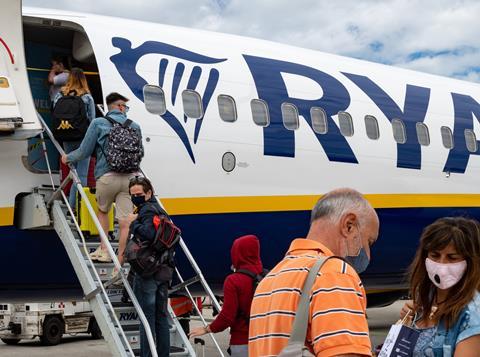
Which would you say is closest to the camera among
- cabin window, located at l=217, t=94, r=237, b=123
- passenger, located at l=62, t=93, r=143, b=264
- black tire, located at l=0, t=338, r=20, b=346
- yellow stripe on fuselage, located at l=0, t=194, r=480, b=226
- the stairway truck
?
passenger, located at l=62, t=93, r=143, b=264

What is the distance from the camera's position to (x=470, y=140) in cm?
1227

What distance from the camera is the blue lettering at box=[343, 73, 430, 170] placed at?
1098 centimetres

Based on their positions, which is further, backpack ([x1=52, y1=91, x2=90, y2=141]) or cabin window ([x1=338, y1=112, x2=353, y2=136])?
cabin window ([x1=338, y1=112, x2=353, y2=136])

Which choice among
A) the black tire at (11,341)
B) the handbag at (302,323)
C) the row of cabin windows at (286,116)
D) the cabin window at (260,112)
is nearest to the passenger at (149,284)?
the row of cabin windows at (286,116)

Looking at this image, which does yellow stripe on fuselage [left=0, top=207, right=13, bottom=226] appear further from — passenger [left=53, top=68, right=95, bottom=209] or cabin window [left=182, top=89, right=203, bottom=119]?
cabin window [left=182, top=89, right=203, bottom=119]

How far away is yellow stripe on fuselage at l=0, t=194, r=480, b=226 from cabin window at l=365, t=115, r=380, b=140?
876 millimetres

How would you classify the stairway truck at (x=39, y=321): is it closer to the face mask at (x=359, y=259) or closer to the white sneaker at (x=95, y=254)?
the white sneaker at (x=95, y=254)

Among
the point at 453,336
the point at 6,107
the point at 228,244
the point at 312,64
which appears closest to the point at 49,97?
the point at 6,107

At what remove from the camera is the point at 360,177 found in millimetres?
10289

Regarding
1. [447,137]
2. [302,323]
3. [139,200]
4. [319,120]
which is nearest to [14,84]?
[139,200]

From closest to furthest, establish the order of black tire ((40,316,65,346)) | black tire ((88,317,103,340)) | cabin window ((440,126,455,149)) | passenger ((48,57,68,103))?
passenger ((48,57,68,103)), cabin window ((440,126,455,149)), black tire ((40,316,65,346)), black tire ((88,317,103,340))

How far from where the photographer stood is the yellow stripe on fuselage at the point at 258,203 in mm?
8617

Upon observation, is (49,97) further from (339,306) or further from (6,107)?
(339,306)

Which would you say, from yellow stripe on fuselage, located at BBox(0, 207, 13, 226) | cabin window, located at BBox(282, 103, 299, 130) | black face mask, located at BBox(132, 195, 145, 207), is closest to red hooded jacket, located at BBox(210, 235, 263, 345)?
black face mask, located at BBox(132, 195, 145, 207)
